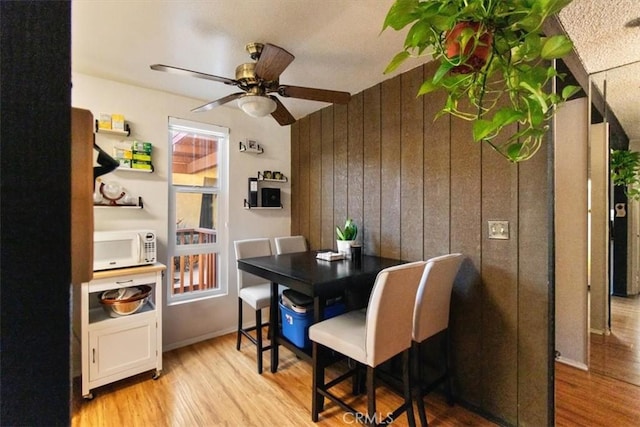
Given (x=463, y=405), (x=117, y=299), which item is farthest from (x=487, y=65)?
(x=117, y=299)

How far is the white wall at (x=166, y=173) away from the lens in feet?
8.36

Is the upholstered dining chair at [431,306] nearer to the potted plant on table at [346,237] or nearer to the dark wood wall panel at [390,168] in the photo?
the dark wood wall panel at [390,168]

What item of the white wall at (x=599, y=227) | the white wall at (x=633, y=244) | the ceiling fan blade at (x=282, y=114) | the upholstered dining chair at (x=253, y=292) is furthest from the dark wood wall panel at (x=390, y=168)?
the white wall at (x=633, y=244)

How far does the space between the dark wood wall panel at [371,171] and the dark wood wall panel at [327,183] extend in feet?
1.52

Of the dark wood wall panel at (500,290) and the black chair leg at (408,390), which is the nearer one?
the black chair leg at (408,390)

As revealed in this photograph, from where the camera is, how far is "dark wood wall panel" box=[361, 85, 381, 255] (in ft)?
8.70

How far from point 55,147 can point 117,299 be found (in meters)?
2.26

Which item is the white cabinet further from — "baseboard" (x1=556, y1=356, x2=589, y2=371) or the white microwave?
"baseboard" (x1=556, y1=356, x2=589, y2=371)

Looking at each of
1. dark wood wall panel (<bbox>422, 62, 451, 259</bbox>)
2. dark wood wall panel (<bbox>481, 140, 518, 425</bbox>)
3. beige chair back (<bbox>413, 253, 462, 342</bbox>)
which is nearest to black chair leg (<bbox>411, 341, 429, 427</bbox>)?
beige chair back (<bbox>413, 253, 462, 342</bbox>)

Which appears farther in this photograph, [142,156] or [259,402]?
[142,156]

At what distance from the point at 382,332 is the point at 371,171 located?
5.04 ft

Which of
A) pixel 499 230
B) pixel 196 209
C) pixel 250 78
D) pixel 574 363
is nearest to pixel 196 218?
pixel 196 209

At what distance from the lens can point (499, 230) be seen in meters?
1.88

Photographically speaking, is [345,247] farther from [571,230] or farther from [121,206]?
[121,206]
